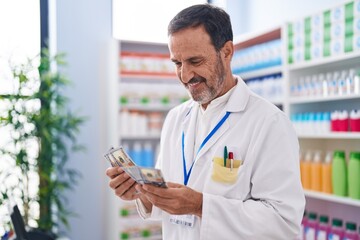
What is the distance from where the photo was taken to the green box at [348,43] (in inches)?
112

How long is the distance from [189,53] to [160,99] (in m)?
2.76

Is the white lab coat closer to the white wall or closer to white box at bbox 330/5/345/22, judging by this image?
white box at bbox 330/5/345/22

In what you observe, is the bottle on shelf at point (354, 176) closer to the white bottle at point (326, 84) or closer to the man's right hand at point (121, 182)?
the white bottle at point (326, 84)

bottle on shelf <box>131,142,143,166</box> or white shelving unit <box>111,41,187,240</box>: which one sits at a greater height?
white shelving unit <box>111,41,187,240</box>

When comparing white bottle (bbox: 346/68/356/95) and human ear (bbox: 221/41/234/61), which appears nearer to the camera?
human ear (bbox: 221/41/234/61)

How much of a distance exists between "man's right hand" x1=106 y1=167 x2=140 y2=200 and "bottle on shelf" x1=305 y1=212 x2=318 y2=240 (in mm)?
2043

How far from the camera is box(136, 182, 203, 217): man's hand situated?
1365mm

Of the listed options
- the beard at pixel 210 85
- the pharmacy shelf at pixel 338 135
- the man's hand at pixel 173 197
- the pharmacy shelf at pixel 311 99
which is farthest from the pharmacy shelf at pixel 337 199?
the man's hand at pixel 173 197

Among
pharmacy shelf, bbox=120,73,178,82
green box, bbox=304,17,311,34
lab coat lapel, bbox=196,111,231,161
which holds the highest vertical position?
green box, bbox=304,17,311,34

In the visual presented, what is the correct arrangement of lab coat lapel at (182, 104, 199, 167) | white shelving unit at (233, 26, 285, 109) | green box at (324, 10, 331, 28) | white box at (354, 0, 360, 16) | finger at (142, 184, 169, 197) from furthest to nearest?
white shelving unit at (233, 26, 285, 109), green box at (324, 10, 331, 28), white box at (354, 0, 360, 16), lab coat lapel at (182, 104, 199, 167), finger at (142, 184, 169, 197)

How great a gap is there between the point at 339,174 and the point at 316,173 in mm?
248

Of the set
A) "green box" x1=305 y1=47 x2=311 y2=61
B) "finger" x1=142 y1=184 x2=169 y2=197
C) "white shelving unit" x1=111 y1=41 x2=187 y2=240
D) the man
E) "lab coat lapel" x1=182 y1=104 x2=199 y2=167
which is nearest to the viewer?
"finger" x1=142 y1=184 x2=169 y2=197

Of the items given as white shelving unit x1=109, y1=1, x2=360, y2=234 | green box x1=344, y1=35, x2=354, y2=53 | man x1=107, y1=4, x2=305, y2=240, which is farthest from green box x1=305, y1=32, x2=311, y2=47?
man x1=107, y1=4, x2=305, y2=240

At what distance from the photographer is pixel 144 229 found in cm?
415
